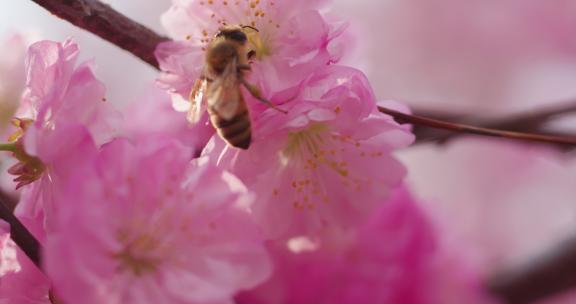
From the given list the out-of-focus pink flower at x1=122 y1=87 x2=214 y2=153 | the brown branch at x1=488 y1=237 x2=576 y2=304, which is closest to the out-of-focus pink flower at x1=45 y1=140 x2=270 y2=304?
the out-of-focus pink flower at x1=122 y1=87 x2=214 y2=153

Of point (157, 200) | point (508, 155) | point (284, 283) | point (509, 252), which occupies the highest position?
point (157, 200)

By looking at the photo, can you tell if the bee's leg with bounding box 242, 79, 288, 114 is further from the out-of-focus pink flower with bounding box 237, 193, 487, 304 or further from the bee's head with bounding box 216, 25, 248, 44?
the out-of-focus pink flower with bounding box 237, 193, 487, 304

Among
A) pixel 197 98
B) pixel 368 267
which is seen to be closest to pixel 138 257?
pixel 197 98

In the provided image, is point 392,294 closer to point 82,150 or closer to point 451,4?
point 82,150

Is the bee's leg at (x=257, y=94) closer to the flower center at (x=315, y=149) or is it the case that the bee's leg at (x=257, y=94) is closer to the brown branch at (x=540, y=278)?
the flower center at (x=315, y=149)

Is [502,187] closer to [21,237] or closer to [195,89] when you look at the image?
[195,89]

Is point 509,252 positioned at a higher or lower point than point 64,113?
lower

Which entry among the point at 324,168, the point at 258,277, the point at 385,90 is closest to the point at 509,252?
the point at 385,90
